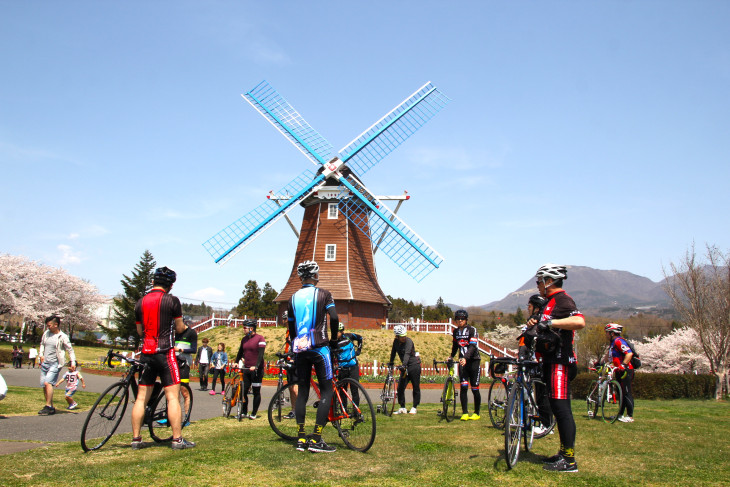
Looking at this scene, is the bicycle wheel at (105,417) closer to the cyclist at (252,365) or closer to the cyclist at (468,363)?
the cyclist at (252,365)

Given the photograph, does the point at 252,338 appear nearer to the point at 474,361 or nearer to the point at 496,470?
the point at 474,361

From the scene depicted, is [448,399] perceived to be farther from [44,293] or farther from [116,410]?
[44,293]

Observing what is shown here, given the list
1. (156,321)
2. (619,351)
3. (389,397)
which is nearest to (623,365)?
(619,351)

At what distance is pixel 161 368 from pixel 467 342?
5.82m

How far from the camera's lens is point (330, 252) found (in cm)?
3597

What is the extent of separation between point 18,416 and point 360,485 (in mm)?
8223

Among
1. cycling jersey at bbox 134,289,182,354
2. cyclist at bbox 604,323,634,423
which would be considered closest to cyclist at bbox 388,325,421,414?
cyclist at bbox 604,323,634,423

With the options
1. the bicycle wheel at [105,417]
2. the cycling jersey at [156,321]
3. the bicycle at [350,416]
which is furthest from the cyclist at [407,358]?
the bicycle wheel at [105,417]

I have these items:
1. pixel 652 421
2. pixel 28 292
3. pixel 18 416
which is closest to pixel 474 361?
pixel 652 421

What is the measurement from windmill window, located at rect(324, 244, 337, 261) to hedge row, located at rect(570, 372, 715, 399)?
1745 cm

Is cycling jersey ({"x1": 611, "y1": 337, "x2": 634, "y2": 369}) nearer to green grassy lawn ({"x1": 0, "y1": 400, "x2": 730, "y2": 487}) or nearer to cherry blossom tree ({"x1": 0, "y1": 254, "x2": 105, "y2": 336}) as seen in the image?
green grassy lawn ({"x1": 0, "y1": 400, "x2": 730, "y2": 487})

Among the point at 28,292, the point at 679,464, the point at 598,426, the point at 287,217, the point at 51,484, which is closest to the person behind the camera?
the point at 51,484

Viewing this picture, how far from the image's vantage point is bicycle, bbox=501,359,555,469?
18.5ft

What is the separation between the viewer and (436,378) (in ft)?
92.7
